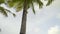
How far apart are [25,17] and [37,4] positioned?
77.9 inches

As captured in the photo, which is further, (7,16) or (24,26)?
(7,16)

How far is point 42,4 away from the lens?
19672 millimetres

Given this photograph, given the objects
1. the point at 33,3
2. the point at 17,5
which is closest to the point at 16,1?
the point at 17,5

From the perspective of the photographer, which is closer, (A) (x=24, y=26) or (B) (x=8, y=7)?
(A) (x=24, y=26)

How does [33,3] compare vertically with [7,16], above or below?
above

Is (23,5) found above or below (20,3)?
below

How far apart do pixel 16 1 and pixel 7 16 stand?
1.87 m

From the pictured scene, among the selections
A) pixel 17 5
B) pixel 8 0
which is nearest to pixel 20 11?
pixel 17 5

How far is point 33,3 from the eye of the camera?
20.1 m

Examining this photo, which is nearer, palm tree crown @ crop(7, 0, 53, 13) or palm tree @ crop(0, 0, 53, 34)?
palm tree @ crop(0, 0, 53, 34)

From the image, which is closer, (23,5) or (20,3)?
(23,5)

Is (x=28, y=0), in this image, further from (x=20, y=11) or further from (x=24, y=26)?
(x=24, y=26)

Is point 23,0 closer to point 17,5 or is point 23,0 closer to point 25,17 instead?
point 17,5

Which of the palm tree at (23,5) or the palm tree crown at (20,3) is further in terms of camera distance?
the palm tree crown at (20,3)
